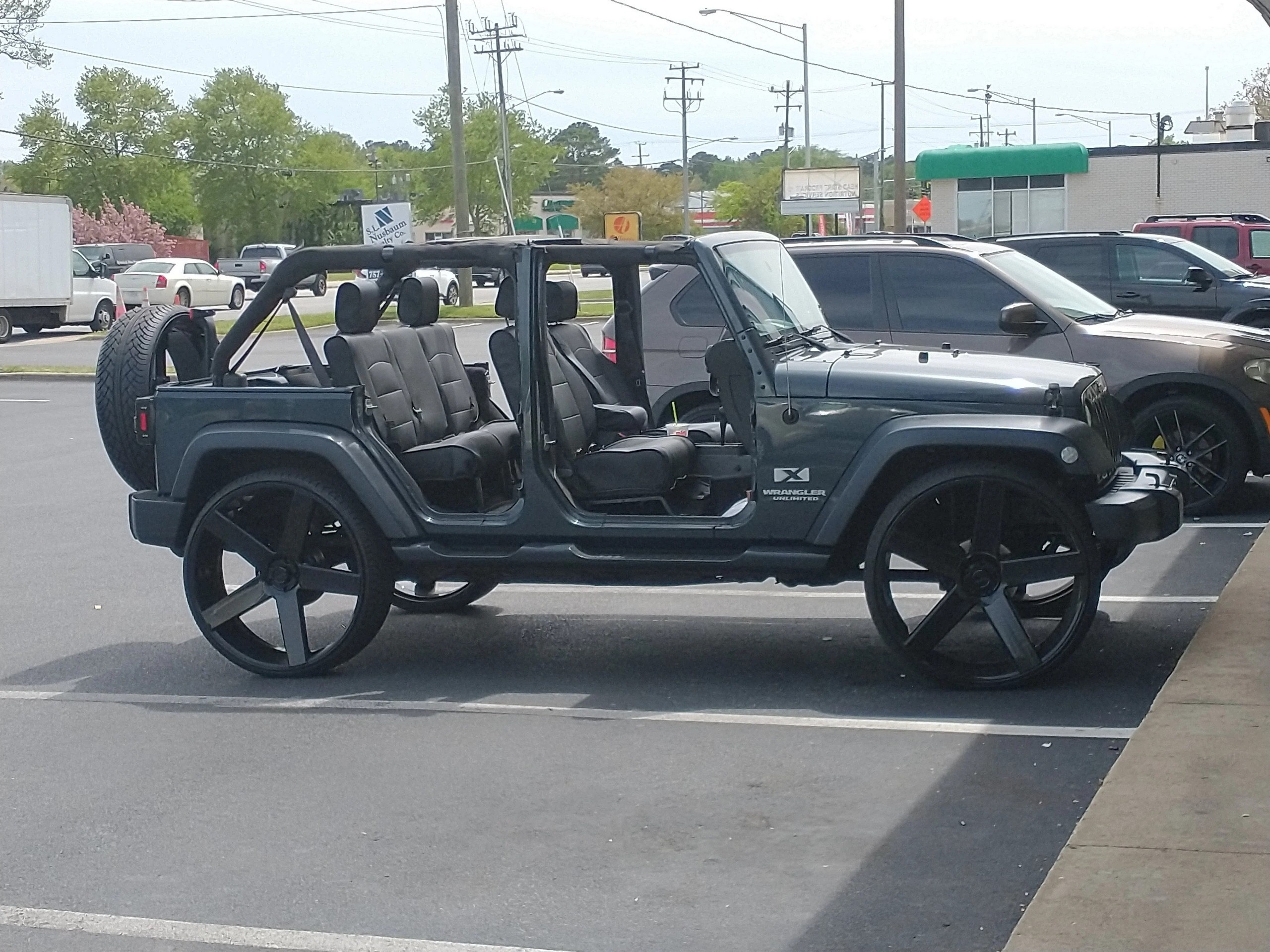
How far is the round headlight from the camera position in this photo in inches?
407

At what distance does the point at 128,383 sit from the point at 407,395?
129 cm

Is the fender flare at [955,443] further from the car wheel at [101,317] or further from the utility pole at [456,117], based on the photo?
the car wheel at [101,317]

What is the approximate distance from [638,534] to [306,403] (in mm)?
1569

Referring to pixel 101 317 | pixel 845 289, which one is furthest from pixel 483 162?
pixel 845 289

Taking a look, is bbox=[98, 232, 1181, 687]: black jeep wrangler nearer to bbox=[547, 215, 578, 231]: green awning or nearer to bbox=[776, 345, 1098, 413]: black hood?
bbox=[776, 345, 1098, 413]: black hood

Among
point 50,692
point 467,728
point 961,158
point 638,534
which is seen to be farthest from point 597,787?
point 961,158

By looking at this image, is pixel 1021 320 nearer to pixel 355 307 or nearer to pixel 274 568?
pixel 355 307

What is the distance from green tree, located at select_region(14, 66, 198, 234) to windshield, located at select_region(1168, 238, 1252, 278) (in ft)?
291

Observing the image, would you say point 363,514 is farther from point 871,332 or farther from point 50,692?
point 871,332

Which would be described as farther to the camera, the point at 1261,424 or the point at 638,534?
the point at 1261,424

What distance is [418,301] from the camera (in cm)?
752

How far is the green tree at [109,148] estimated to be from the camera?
9875cm

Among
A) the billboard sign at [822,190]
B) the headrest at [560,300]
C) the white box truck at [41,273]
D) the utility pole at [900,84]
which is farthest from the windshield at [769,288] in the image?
the billboard sign at [822,190]

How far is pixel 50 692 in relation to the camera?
24.2ft
